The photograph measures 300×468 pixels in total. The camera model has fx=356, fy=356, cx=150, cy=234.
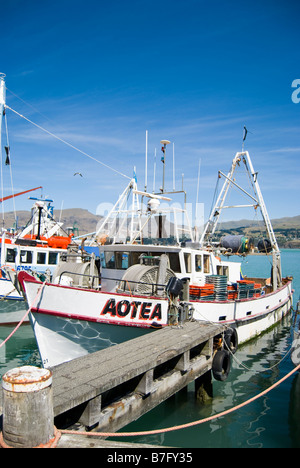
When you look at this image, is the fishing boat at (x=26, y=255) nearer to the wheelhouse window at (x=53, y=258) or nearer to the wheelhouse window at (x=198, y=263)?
the wheelhouse window at (x=53, y=258)

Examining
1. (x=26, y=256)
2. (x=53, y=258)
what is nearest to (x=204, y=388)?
(x=26, y=256)

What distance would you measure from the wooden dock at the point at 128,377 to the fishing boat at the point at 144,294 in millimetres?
1187

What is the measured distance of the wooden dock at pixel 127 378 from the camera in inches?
225

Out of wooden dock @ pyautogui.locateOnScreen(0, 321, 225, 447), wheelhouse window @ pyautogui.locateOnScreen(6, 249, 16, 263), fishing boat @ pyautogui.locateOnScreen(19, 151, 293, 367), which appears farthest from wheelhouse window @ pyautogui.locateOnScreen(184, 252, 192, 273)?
wheelhouse window @ pyautogui.locateOnScreen(6, 249, 16, 263)

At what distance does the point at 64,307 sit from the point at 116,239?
6.11 m

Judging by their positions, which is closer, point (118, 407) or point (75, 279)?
point (118, 407)

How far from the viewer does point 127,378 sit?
20.6 feet

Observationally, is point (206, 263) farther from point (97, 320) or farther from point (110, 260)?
point (97, 320)

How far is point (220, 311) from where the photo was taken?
13508mm

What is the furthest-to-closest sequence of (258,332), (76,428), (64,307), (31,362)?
A: 1. (258,332)
2. (31,362)
3. (64,307)
4. (76,428)

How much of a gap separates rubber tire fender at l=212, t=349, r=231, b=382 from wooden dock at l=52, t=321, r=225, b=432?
0.55 feet

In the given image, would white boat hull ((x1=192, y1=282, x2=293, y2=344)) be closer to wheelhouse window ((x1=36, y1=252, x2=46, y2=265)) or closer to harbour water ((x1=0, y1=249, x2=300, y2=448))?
harbour water ((x1=0, y1=249, x2=300, y2=448))
